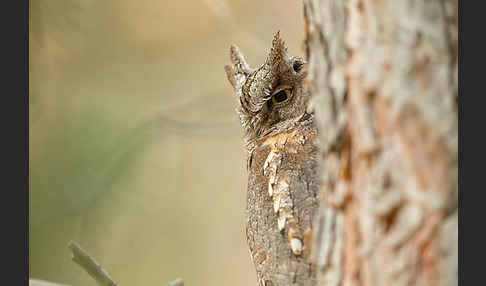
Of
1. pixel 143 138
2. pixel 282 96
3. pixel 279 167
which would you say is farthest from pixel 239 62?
pixel 143 138

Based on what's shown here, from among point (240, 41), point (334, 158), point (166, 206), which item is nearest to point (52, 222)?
point (166, 206)

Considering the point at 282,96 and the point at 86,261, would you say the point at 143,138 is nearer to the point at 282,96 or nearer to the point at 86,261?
the point at 282,96

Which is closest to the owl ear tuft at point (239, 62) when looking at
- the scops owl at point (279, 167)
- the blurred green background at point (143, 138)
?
the scops owl at point (279, 167)

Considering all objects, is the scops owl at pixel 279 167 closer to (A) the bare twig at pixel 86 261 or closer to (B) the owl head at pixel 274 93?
(B) the owl head at pixel 274 93

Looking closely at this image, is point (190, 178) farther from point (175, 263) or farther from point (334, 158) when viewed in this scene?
point (334, 158)

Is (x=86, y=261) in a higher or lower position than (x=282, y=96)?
lower

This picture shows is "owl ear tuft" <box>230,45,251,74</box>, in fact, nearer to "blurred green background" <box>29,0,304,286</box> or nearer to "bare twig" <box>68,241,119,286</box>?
"bare twig" <box>68,241,119,286</box>

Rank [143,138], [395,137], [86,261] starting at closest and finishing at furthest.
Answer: [395,137] → [86,261] → [143,138]
